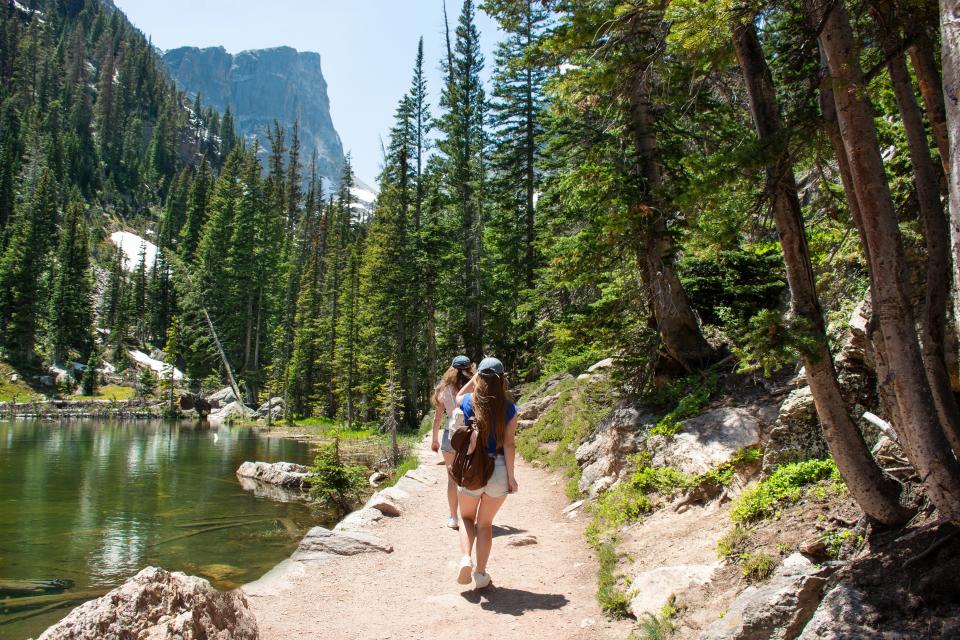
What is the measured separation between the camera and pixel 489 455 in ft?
15.9

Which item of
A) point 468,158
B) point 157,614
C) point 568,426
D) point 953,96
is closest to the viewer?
point 953,96

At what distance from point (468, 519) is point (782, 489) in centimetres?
250

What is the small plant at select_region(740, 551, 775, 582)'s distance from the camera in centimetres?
392

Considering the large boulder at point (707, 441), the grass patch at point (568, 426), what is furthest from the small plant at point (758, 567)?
the grass patch at point (568, 426)

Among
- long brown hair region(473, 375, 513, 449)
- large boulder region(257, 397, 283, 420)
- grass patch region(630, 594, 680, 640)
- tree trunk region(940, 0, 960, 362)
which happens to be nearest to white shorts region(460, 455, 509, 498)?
long brown hair region(473, 375, 513, 449)

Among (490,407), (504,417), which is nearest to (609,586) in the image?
(504,417)

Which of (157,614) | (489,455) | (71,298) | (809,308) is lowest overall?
(157,614)

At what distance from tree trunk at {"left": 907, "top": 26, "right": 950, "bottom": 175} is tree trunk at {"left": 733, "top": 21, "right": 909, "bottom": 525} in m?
0.83

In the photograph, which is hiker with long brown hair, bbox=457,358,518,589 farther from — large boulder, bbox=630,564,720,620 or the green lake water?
the green lake water

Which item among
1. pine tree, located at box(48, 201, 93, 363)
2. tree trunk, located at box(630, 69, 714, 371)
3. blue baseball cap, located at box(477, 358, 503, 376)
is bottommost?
blue baseball cap, located at box(477, 358, 503, 376)

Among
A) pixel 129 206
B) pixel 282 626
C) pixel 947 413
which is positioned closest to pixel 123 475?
pixel 282 626

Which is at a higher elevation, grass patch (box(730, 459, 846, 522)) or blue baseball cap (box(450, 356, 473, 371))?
blue baseball cap (box(450, 356, 473, 371))

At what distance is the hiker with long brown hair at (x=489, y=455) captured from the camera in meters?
4.80

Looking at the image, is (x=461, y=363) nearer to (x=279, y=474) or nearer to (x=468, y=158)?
(x=279, y=474)
